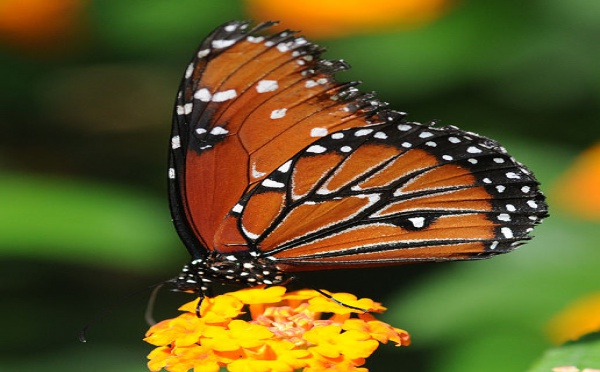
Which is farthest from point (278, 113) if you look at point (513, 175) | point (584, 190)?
point (584, 190)

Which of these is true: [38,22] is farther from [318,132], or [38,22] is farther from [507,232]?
[507,232]

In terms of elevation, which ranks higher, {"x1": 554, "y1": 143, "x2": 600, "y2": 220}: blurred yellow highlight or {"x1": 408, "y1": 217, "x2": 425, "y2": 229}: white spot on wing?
{"x1": 554, "y1": 143, "x2": 600, "y2": 220}: blurred yellow highlight

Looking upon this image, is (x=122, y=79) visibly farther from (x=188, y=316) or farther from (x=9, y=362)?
(x=188, y=316)

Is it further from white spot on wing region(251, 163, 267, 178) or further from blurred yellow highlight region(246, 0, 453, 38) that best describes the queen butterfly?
blurred yellow highlight region(246, 0, 453, 38)

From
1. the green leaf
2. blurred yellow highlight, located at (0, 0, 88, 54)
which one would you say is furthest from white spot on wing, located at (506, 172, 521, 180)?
blurred yellow highlight, located at (0, 0, 88, 54)

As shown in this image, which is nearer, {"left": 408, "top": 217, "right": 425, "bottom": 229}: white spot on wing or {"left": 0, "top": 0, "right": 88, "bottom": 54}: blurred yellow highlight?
{"left": 408, "top": 217, "right": 425, "bottom": 229}: white spot on wing

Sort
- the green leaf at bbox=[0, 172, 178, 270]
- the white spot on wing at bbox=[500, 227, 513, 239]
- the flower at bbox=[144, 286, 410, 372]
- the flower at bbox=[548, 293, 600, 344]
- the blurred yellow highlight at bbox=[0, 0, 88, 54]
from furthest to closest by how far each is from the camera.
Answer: the blurred yellow highlight at bbox=[0, 0, 88, 54] → the green leaf at bbox=[0, 172, 178, 270] → the flower at bbox=[548, 293, 600, 344] → the white spot on wing at bbox=[500, 227, 513, 239] → the flower at bbox=[144, 286, 410, 372]
